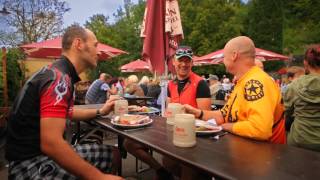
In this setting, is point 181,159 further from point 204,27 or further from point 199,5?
point 199,5

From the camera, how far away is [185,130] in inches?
73.5

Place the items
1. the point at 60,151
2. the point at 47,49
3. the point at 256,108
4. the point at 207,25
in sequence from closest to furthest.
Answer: the point at 60,151 → the point at 256,108 → the point at 47,49 → the point at 207,25

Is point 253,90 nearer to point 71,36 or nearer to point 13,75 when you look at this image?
point 71,36

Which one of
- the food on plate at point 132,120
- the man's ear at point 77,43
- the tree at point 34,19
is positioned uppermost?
the tree at point 34,19

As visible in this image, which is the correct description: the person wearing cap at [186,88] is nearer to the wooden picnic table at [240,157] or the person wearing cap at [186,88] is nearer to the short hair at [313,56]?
the short hair at [313,56]

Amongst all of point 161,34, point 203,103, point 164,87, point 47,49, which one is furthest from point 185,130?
point 47,49

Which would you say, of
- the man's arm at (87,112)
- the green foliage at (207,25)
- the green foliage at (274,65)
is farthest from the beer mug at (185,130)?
the green foliage at (274,65)

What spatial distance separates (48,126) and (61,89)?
25 centimetres

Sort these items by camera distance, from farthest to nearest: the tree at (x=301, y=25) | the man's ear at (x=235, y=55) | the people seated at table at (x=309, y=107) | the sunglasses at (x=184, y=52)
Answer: the tree at (x=301, y=25) → the sunglasses at (x=184, y=52) → the people seated at table at (x=309, y=107) → the man's ear at (x=235, y=55)

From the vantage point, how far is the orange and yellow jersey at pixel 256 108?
6.74 ft

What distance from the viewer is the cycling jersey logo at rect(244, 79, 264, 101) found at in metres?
2.11

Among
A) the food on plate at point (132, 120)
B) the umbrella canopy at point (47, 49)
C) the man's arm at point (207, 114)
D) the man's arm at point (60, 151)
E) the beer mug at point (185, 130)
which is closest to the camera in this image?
the man's arm at point (60, 151)

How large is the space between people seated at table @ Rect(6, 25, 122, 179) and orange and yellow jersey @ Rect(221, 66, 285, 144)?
3.30 feet

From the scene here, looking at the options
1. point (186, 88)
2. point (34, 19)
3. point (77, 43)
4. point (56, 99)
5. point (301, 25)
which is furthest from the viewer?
point (301, 25)
